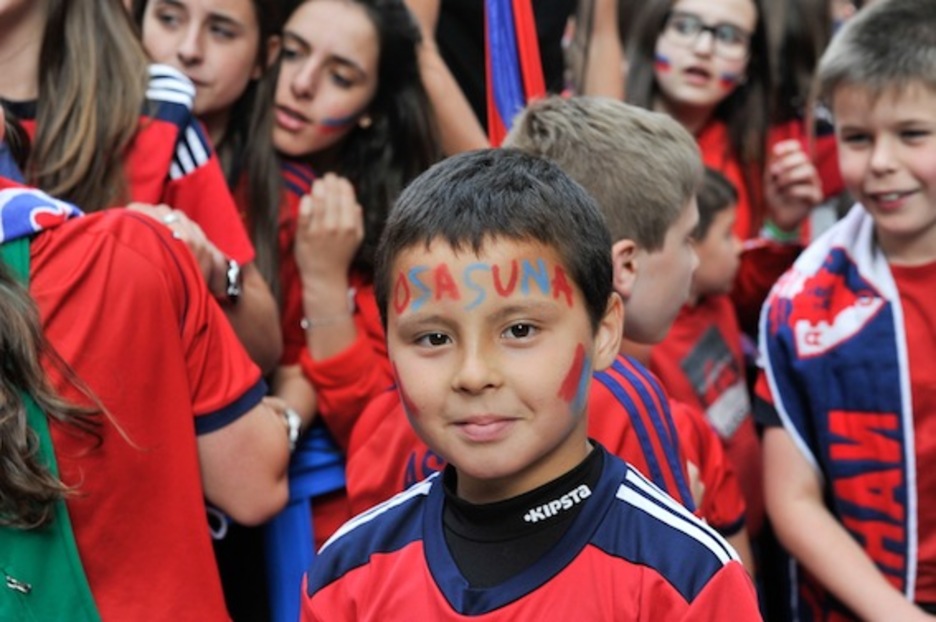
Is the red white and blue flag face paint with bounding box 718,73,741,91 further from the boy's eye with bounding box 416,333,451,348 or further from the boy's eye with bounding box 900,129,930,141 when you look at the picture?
the boy's eye with bounding box 416,333,451,348

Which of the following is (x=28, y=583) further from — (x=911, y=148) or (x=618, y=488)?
(x=911, y=148)

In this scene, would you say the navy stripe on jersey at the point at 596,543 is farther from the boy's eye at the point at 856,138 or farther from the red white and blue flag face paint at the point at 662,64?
the red white and blue flag face paint at the point at 662,64

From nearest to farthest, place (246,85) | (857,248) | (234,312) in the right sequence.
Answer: (234,312)
(857,248)
(246,85)

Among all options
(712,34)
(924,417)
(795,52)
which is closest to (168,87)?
(924,417)

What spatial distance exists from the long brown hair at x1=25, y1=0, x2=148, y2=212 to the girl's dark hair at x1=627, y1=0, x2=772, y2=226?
1700 mm

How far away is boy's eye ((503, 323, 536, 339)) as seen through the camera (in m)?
1.87

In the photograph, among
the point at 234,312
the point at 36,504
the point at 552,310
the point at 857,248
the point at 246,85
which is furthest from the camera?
the point at 246,85

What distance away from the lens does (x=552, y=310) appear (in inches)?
74.3

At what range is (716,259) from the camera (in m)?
3.51

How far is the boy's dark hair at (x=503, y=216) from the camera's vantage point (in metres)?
1.90

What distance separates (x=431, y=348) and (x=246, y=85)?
1569 millimetres

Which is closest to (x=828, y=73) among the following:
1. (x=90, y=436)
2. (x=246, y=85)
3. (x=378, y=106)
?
(x=378, y=106)

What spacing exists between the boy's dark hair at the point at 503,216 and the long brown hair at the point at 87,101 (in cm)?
87

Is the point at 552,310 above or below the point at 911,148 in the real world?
above
